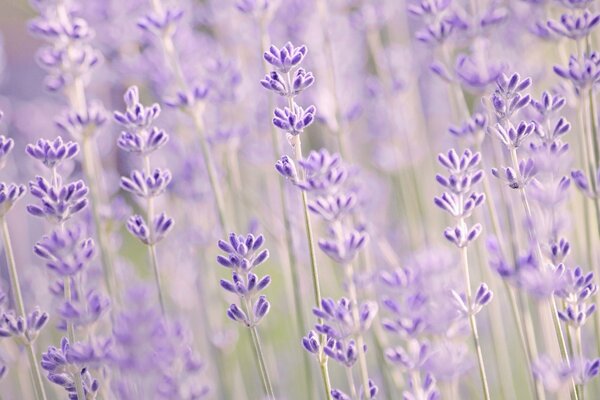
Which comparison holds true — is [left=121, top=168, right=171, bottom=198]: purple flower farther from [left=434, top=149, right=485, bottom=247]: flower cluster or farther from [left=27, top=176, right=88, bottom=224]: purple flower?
[left=434, top=149, right=485, bottom=247]: flower cluster

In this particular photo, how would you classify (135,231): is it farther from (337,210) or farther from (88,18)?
(88,18)

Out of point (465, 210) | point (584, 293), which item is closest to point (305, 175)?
point (465, 210)

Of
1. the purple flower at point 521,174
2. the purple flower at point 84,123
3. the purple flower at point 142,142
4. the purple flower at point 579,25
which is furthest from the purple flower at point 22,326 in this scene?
the purple flower at point 579,25

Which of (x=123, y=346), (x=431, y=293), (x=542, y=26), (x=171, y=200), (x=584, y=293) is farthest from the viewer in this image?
(x=171, y=200)

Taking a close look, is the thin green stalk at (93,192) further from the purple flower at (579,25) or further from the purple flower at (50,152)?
the purple flower at (579,25)

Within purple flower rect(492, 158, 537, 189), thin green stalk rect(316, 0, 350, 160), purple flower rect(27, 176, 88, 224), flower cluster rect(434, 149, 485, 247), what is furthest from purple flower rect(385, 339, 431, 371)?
thin green stalk rect(316, 0, 350, 160)

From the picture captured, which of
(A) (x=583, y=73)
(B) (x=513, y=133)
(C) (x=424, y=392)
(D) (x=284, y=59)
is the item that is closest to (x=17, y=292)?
(D) (x=284, y=59)

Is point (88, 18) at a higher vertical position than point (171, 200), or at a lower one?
higher

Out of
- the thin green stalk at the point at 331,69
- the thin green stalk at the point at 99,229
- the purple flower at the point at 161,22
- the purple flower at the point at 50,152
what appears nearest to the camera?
the purple flower at the point at 50,152

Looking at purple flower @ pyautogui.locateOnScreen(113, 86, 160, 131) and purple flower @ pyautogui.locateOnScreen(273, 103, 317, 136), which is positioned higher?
purple flower @ pyautogui.locateOnScreen(113, 86, 160, 131)
